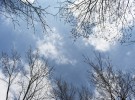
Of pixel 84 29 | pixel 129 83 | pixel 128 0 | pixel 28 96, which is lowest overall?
pixel 84 29

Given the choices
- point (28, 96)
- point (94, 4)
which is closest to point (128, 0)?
point (94, 4)

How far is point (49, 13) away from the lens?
7207 mm

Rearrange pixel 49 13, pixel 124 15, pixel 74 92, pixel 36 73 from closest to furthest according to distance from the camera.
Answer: pixel 49 13 → pixel 124 15 → pixel 36 73 → pixel 74 92

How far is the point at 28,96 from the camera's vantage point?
20797 mm

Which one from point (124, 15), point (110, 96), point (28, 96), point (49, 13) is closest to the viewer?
point (49, 13)

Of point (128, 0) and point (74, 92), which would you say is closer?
point (128, 0)

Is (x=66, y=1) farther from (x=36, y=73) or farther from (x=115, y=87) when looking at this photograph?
(x=36, y=73)

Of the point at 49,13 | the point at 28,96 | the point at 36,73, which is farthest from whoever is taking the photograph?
the point at 36,73

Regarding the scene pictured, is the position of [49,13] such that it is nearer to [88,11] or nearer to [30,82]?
[88,11]

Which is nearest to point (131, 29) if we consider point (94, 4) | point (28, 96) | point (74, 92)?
point (94, 4)

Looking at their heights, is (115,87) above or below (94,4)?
above

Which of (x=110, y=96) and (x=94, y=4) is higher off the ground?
Result: (x=110, y=96)

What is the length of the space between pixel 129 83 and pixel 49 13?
1329 centimetres

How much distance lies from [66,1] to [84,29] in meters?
0.97
